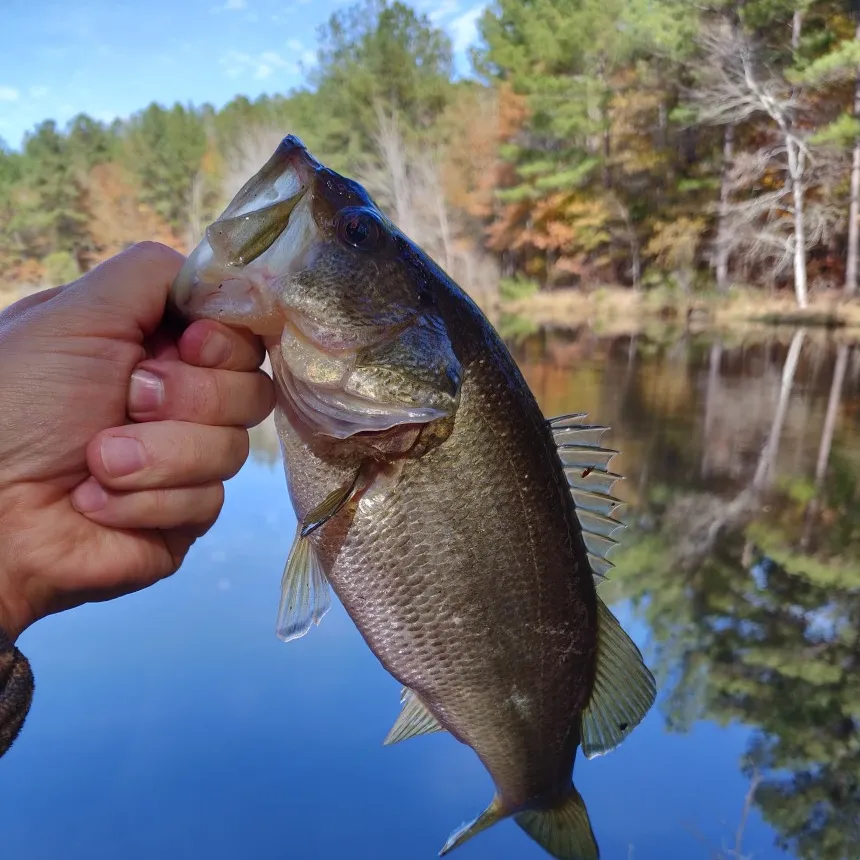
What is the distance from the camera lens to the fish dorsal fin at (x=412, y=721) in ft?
5.04

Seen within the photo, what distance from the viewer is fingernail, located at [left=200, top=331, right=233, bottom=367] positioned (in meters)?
1.31

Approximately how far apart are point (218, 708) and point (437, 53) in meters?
29.2

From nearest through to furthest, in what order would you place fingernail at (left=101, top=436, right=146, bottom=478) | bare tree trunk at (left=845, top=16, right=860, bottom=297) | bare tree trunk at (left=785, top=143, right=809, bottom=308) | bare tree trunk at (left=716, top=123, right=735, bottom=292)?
fingernail at (left=101, top=436, right=146, bottom=478) → bare tree trunk at (left=785, top=143, right=809, bottom=308) → bare tree trunk at (left=845, top=16, right=860, bottom=297) → bare tree trunk at (left=716, top=123, right=735, bottom=292)

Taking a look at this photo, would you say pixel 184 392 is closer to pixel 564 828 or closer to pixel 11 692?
pixel 11 692

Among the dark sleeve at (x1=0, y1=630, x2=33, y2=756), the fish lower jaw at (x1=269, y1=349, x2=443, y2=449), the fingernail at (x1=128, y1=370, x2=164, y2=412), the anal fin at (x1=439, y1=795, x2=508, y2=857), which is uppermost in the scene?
the fingernail at (x1=128, y1=370, x2=164, y2=412)

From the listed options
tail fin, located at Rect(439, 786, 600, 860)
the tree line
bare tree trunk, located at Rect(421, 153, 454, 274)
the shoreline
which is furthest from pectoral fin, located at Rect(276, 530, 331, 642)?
bare tree trunk, located at Rect(421, 153, 454, 274)

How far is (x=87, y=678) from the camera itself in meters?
3.50

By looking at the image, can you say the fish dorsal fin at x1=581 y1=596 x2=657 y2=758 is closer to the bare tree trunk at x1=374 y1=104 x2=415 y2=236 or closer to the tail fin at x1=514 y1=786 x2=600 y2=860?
the tail fin at x1=514 y1=786 x2=600 y2=860

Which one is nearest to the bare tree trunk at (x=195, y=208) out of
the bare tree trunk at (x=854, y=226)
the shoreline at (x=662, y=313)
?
the shoreline at (x=662, y=313)

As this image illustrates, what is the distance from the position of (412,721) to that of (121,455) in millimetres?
881

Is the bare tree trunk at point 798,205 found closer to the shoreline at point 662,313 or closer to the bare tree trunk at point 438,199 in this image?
the shoreline at point 662,313

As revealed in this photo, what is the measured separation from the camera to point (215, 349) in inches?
51.8

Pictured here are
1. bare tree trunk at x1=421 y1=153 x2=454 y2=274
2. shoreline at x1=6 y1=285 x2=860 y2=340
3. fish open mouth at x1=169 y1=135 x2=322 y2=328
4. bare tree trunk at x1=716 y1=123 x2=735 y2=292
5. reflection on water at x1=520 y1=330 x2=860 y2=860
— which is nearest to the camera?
fish open mouth at x1=169 y1=135 x2=322 y2=328

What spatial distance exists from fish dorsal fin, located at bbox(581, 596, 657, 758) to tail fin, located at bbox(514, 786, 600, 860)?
142 mm
